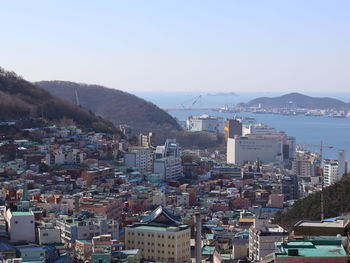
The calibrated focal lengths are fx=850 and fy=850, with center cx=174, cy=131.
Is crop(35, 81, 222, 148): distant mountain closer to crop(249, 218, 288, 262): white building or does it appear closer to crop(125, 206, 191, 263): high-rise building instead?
crop(125, 206, 191, 263): high-rise building

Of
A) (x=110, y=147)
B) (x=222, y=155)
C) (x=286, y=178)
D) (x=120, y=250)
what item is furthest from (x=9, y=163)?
(x=222, y=155)

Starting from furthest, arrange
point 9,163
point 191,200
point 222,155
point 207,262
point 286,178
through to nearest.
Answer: point 222,155 → point 286,178 → point 9,163 → point 191,200 → point 207,262

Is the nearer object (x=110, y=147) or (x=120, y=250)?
(x=120, y=250)

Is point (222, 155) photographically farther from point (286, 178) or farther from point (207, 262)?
point (207, 262)

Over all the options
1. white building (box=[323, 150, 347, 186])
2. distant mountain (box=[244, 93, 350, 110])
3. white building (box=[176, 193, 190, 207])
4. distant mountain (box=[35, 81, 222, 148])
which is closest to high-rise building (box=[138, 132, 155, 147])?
white building (box=[323, 150, 347, 186])

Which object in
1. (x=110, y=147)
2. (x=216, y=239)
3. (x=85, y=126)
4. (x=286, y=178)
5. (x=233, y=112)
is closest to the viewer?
(x=216, y=239)

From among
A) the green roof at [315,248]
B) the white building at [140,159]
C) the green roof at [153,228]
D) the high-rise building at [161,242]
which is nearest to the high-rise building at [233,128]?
the white building at [140,159]

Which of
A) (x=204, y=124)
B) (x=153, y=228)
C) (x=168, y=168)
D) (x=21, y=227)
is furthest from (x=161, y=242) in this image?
(x=204, y=124)
